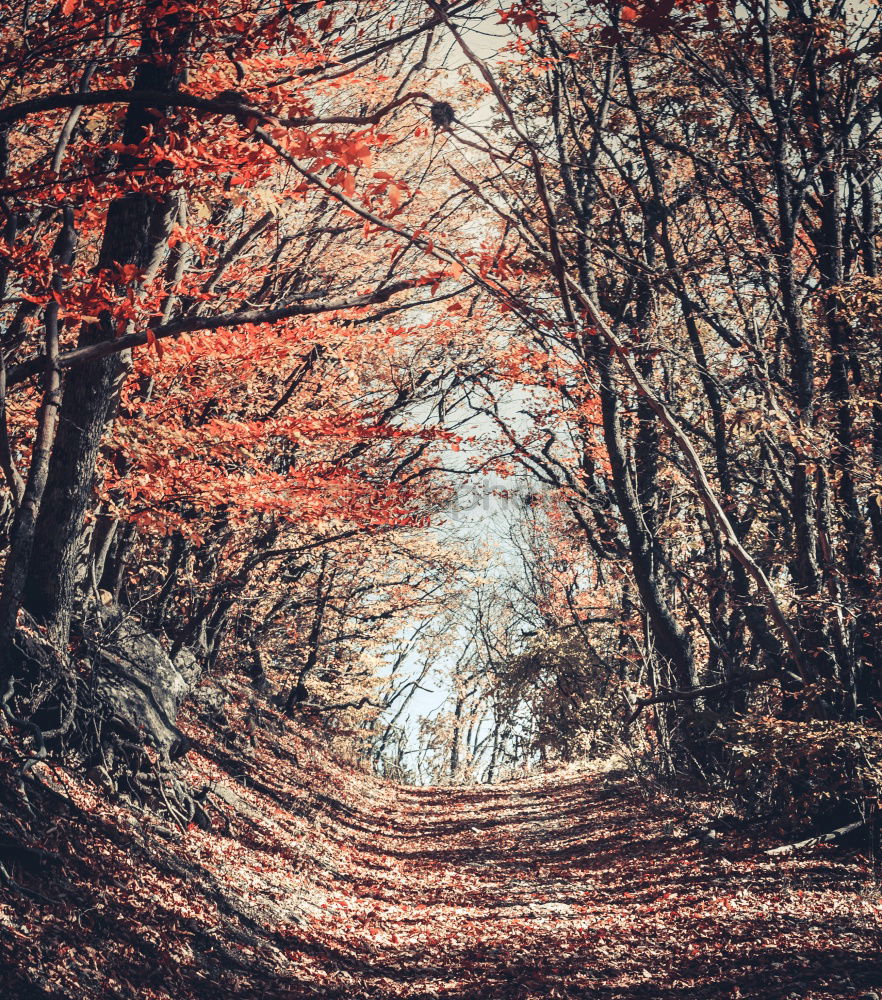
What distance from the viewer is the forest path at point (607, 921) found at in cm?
625

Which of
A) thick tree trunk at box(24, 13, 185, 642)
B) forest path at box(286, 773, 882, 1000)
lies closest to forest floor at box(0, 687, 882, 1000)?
forest path at box(286, 773, 882, 1000)

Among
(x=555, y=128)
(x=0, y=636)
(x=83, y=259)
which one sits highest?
(x=555, y=128)

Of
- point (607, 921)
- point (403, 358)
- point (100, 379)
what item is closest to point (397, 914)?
point (607, 921)

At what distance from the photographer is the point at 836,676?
848cm

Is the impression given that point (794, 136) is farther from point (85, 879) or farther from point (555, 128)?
point (85, 879)

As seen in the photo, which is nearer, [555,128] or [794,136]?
[794,136]

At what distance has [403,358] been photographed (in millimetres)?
15414

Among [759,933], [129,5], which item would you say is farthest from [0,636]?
[759,933]

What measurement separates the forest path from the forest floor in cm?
3

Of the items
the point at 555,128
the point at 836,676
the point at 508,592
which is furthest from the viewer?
the point at 508,592

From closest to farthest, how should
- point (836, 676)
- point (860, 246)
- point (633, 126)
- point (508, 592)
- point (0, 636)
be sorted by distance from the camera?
point (0, 636) < point (836, 676) < point (860, 246) < point (633, 126) < point (508, 592)

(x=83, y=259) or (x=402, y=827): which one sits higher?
(x=83, y=259)

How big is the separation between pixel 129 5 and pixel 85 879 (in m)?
8.05

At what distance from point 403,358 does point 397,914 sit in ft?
33.9
